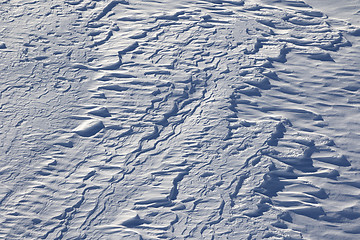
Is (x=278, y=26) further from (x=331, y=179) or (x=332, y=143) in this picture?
(x=331, y=179)

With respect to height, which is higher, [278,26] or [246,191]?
[278,26]

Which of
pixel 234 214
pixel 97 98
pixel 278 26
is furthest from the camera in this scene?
pixel 278 26

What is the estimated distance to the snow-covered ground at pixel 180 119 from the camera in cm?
335

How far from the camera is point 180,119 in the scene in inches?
157

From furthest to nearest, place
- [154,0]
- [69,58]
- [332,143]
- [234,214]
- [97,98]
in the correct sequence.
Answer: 1. [154,0]
2. [69,58]
3. [97,98]
4. [332,143]
5. [234,214]

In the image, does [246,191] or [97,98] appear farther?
[97,98]

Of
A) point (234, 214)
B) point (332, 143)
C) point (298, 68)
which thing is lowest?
point (234, 214)

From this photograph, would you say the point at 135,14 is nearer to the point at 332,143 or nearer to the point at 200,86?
the point at 200,86

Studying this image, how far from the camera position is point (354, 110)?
4.05m

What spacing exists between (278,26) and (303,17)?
0.99 feet

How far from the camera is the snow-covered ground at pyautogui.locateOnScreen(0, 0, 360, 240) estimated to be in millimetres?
3354

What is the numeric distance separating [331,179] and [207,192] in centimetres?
92

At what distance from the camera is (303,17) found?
4.94m

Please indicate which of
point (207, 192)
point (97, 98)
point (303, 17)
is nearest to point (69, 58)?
point (97, 98)
